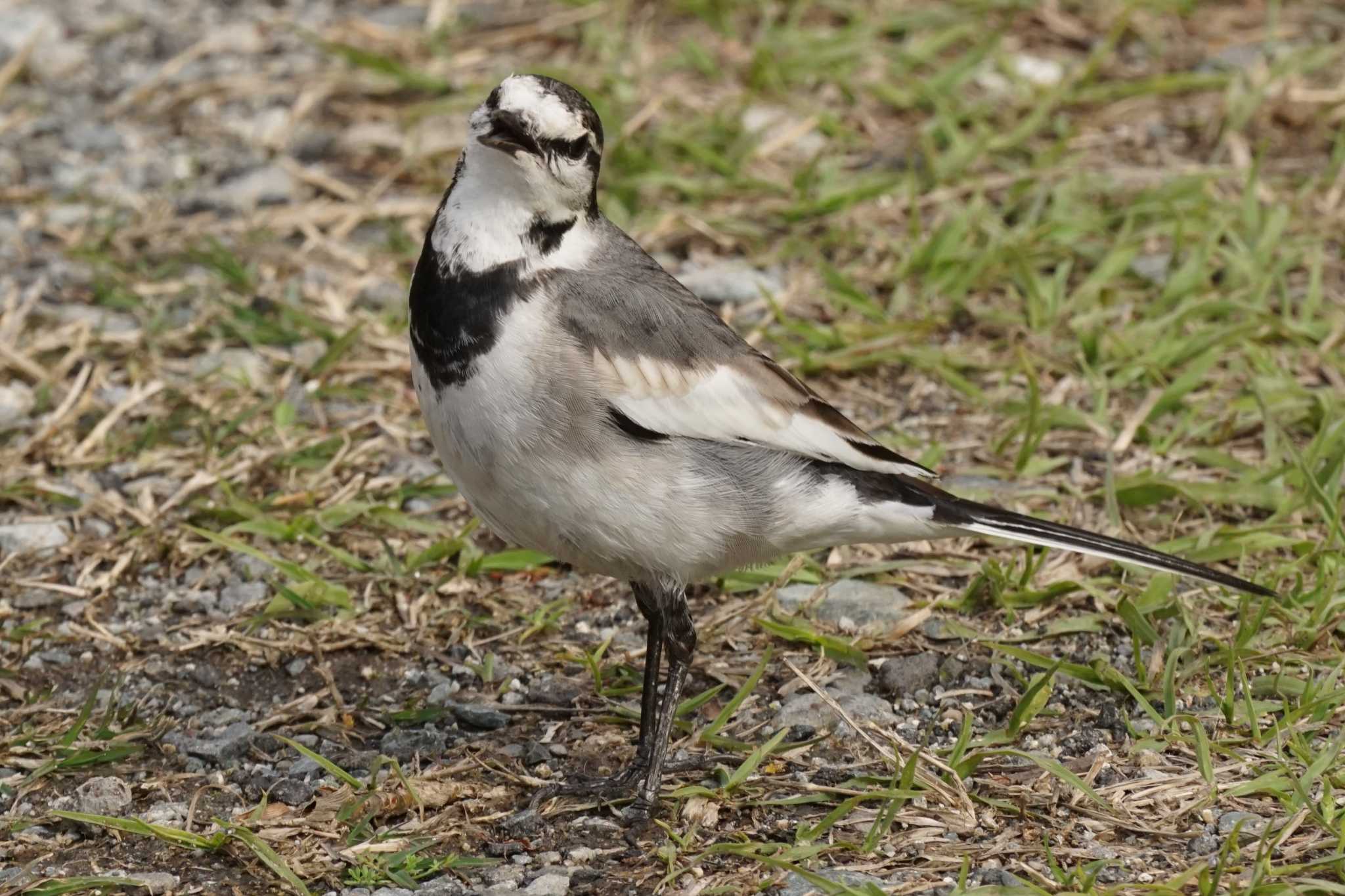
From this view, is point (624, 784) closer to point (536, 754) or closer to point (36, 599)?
point (536, 754)

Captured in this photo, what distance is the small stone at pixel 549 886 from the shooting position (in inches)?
165

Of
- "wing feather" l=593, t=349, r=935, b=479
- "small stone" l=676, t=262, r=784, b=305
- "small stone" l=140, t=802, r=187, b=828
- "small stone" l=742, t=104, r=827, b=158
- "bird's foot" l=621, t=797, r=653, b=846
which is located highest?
"wing feather" l=593, t=349, r=935, b=479

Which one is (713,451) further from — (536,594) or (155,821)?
(155,821)

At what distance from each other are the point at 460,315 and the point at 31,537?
88.1 inches

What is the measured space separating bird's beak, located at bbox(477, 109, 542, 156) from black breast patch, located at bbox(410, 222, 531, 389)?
0.99 feet

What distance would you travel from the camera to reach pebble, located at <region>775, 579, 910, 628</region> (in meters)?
5.46

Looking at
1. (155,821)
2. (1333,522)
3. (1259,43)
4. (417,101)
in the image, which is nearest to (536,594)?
(155,821)

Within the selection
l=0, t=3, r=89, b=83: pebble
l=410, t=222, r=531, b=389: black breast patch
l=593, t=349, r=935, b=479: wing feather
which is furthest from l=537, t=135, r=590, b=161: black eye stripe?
l=0, t=3, r=89, b=83: pebble

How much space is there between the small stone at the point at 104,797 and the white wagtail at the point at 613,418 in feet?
3.69

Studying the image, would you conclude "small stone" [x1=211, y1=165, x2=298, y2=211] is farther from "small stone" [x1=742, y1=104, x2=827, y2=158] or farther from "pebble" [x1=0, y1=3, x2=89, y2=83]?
"small stone" [x1=742, y1=104, x2=827, y2=158]

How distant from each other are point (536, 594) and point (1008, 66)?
170 inches

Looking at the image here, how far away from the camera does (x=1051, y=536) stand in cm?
472

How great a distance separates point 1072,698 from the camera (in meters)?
5.00

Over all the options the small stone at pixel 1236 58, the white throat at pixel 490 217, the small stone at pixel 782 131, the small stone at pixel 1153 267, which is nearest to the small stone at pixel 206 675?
the white throat at pixel 490 217
